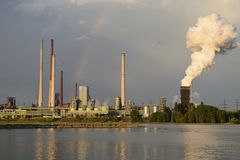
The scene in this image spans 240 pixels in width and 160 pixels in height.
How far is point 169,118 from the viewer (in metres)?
181

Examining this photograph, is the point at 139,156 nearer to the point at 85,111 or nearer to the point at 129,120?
the point at 129,120

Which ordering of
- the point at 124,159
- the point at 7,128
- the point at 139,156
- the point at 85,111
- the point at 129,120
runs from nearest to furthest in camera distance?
1. the point at 124,159
2. the point at 139,156
3. the point at 7,128
4. the point at 129,120
5. the point at 85,111

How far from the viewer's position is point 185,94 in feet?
543

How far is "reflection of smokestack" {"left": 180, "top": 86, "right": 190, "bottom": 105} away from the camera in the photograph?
497 ft

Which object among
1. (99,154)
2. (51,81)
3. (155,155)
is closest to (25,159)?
(99,154)

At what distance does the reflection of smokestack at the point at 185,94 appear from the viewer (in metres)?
152

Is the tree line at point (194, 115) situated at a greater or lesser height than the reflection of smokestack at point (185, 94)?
lesser

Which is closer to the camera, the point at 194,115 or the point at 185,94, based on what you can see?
the point at 185,94

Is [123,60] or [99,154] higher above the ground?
[123,60]

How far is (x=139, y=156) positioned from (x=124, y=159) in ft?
10.4

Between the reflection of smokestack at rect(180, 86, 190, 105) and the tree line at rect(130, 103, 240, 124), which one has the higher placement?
the reflection of smokestack at rect(180, 86, 190, 105)

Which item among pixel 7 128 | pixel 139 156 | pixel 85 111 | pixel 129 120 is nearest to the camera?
pixel 139 156

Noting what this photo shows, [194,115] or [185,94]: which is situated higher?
[185,94]

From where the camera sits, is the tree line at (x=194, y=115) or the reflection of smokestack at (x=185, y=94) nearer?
the reflection of smokestack at (x=185, y=94)
